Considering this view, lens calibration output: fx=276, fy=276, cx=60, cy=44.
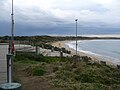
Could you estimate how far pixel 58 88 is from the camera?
10.3m

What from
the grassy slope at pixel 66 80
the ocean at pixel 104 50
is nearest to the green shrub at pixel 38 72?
the grassy slope at pixel 66 80

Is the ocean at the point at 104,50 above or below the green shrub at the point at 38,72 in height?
below

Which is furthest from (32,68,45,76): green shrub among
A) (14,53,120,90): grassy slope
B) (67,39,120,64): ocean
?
(67,39,120,64): ocean

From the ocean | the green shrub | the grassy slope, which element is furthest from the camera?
the ocean

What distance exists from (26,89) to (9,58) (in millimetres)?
3592

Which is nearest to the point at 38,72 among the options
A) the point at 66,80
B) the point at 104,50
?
the point at 66,80

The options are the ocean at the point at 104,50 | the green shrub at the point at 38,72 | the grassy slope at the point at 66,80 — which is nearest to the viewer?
the grassy slope at the point at 66,80

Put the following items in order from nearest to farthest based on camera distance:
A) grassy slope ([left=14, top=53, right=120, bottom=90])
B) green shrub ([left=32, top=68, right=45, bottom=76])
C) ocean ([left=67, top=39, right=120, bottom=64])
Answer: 1. grassy slope ([left=14, top=53, right=120, bottom=90])
2. green shrub ([left=32, top=68, right=45, bottom=76])
3. ocean ([left=67, top=39, right=120, bottom=64])

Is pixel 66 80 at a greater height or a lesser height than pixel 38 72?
lesser

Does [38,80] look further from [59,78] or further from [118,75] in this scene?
[118,75]

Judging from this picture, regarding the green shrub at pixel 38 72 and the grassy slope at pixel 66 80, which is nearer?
the grassy slope at pixel 66 80

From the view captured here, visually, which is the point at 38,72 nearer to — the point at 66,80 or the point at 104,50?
the point at 66,80

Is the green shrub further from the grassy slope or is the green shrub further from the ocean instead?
the ocean

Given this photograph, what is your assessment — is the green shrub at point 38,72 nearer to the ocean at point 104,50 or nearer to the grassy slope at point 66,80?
the grassy slope at point 66,80
